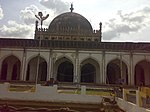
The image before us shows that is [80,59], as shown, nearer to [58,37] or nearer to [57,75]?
[57,75]

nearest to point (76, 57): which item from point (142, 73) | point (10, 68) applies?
point (10, 68)

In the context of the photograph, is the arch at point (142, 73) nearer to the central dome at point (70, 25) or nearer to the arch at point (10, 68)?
the central dome at point (70, 25)

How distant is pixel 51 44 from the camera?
101ft

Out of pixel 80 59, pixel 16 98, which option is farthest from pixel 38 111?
pixel 80 59

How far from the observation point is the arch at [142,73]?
105ft

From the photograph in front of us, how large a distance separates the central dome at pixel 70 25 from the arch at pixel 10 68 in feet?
30.3

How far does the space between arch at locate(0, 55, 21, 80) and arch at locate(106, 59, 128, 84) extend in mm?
13803

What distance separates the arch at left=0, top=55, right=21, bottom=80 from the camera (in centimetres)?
3228

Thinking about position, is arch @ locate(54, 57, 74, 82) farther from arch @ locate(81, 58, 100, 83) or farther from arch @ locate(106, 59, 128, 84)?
arch @ locate(106, 59, 128, 84)

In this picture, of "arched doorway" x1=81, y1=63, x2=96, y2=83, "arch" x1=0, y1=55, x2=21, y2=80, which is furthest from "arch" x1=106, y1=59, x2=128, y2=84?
"arch" x1=0, y1=55, x2=21, y2=80

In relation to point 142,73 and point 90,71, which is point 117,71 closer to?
point 142,73

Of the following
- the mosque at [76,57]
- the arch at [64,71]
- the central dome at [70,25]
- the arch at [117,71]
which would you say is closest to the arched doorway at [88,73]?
the mosque at [76,57]

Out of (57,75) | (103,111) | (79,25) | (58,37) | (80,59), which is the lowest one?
(103,111)

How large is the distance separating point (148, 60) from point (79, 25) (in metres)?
14.5
